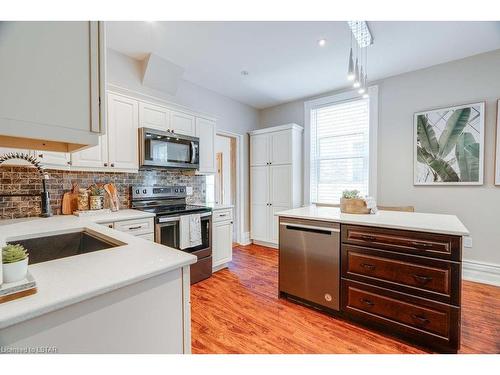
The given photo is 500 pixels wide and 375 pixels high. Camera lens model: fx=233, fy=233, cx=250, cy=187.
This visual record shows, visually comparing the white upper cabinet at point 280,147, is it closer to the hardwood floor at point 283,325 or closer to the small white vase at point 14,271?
the hardwood floor at point 283,325

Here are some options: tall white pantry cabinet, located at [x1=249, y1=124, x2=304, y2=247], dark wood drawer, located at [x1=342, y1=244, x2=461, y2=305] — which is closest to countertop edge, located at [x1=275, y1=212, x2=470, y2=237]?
dark wood drawer, located at [x1=342, y1=244, x2=461, y2=305]

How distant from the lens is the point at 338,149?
3.91 meters

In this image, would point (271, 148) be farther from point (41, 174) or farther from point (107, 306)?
point (107, 306)

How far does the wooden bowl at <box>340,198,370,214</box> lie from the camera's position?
2.18m

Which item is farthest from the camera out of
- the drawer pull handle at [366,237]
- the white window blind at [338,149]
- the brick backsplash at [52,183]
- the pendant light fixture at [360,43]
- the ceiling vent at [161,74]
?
the white window blind at [338,149]

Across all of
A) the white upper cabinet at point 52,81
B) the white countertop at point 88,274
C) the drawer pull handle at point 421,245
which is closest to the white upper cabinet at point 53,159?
the white countertop at point 88,274

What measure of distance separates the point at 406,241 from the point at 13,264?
212cm

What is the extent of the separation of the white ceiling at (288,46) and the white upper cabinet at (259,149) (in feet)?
3.66

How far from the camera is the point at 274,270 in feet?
10.5

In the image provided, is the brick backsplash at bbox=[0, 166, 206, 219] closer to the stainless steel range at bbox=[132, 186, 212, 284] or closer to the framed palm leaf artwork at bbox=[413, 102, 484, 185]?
the stainless steel range at bbox=[132, 186, 212, 284]

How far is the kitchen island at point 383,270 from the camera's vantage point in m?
1.60

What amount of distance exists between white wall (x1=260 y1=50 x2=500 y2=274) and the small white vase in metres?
3.85

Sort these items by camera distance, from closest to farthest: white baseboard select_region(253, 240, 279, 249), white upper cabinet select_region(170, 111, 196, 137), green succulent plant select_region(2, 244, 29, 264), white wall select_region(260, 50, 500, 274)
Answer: green succulent plant select_region(2, 244, 29, 264) < white wall select_region(260, 50, 500, 274) < white upper cabinet select_region(170, 111, 196, 137) < white baseboard select_region(253, 240, 279, 249)
